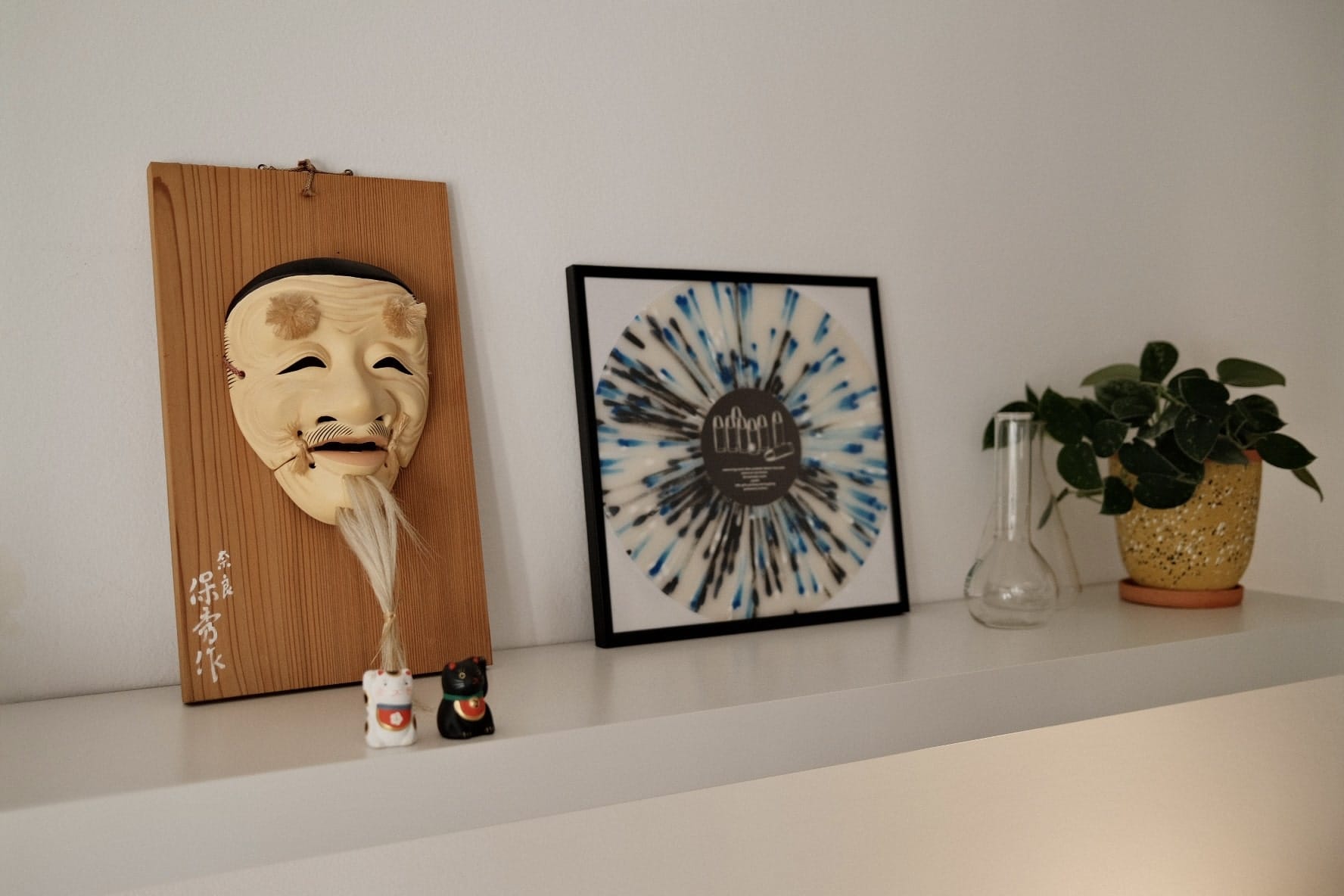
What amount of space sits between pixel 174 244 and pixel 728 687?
0.65 m

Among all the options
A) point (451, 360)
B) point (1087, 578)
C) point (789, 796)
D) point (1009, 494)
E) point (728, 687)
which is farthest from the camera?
point (1087, 578)

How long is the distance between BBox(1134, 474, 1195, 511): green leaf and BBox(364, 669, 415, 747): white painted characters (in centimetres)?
95

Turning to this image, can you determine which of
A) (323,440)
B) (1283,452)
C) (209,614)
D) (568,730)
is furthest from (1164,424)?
(209,614)

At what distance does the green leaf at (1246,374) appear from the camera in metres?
1.26

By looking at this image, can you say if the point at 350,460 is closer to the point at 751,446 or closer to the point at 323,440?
the point at 323,440

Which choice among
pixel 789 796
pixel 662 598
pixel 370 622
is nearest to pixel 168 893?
pixel 370 622

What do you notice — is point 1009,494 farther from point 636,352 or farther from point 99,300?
point 99,300

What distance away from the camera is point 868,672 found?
947mm

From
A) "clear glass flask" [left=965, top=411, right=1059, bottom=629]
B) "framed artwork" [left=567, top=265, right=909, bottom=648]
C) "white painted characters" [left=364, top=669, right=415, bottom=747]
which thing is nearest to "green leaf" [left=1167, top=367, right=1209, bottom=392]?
"clear glass flask" [left=965, top=411, right=1059, bottom=629]

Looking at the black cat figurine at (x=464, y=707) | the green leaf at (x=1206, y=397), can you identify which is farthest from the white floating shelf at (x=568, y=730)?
the green leaf at (x=1206, y=397)

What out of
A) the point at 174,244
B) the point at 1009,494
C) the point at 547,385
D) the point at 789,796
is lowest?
the point at 789,796

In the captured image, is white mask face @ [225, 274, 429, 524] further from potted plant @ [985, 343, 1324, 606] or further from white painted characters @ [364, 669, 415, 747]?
potted plant @ [985, 343, 1324, 606]

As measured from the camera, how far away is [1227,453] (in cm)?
122

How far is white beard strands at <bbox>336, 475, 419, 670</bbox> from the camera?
87 cm
